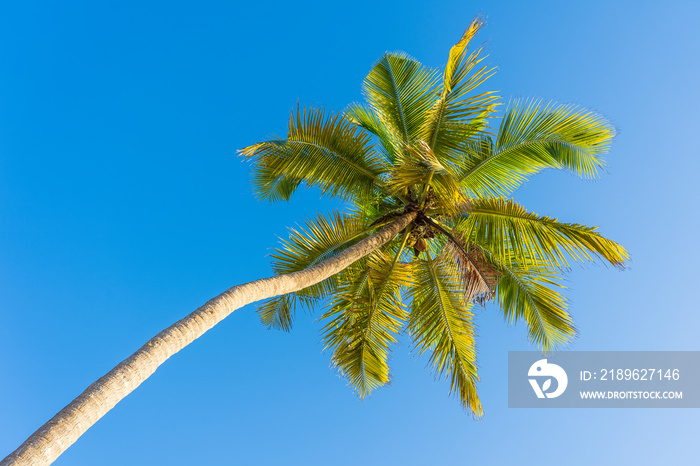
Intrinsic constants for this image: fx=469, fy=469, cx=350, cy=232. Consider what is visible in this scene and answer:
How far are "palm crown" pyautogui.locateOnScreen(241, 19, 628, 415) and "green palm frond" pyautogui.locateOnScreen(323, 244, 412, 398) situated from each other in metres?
0.02

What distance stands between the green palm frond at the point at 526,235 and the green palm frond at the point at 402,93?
189cm

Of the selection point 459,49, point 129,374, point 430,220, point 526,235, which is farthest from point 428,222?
point 129,374

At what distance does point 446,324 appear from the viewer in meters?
7.68

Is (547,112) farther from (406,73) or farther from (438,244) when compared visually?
(438,244)

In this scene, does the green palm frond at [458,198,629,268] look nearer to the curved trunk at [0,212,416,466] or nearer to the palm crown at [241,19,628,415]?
the palm crown at [241,19,628,415]

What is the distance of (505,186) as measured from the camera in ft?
26.9

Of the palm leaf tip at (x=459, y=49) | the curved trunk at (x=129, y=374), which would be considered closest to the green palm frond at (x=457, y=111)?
the palm leaf tip at (x=459, y=49)

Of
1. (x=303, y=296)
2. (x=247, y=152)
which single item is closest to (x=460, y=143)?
(x=247, y=152)

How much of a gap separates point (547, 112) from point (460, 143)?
1360 mm

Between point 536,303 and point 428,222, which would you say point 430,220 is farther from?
point 536,303

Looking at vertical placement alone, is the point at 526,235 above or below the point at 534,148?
below

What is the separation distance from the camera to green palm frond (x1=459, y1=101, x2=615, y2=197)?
711cm

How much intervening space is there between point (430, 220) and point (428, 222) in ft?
0.15

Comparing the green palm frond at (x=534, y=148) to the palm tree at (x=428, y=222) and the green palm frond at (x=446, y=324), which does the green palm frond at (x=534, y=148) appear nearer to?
the palm tree at (x=428, y=222)
